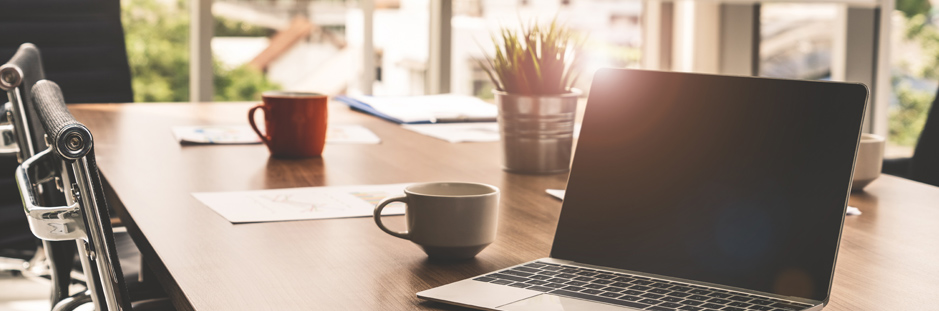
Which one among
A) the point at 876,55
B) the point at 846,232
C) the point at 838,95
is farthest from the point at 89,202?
the point at 876,55

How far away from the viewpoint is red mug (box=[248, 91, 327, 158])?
1293 mm

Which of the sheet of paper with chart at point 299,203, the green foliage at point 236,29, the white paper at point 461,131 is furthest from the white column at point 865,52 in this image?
the sheet of paper with chart at point 299,203

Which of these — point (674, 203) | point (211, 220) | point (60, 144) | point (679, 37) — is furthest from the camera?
point (679, 37)

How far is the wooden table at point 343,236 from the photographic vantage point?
65 cm

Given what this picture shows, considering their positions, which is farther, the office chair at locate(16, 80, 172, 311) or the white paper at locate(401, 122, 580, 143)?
the white paper at locate(401, 122, 580, 143)

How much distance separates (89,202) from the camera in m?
0.64

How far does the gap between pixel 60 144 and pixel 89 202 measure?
0.06 meters

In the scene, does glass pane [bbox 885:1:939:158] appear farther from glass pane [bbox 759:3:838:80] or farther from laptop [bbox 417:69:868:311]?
laptop [bbox 417:69:868:311]

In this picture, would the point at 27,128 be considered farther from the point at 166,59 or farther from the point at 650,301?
the point at 166,59

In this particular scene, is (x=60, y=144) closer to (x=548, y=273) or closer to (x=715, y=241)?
(x=548, y=273)

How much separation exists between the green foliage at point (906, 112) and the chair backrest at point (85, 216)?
3.94 m

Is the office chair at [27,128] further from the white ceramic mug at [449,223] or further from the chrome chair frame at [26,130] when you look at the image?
the white ceramic mug at [449,223]

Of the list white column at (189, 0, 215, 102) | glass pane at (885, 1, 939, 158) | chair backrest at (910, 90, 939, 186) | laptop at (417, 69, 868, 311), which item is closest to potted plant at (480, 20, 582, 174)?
laptop at (417, 69, 868, 311)

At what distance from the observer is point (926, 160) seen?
1.54 m
